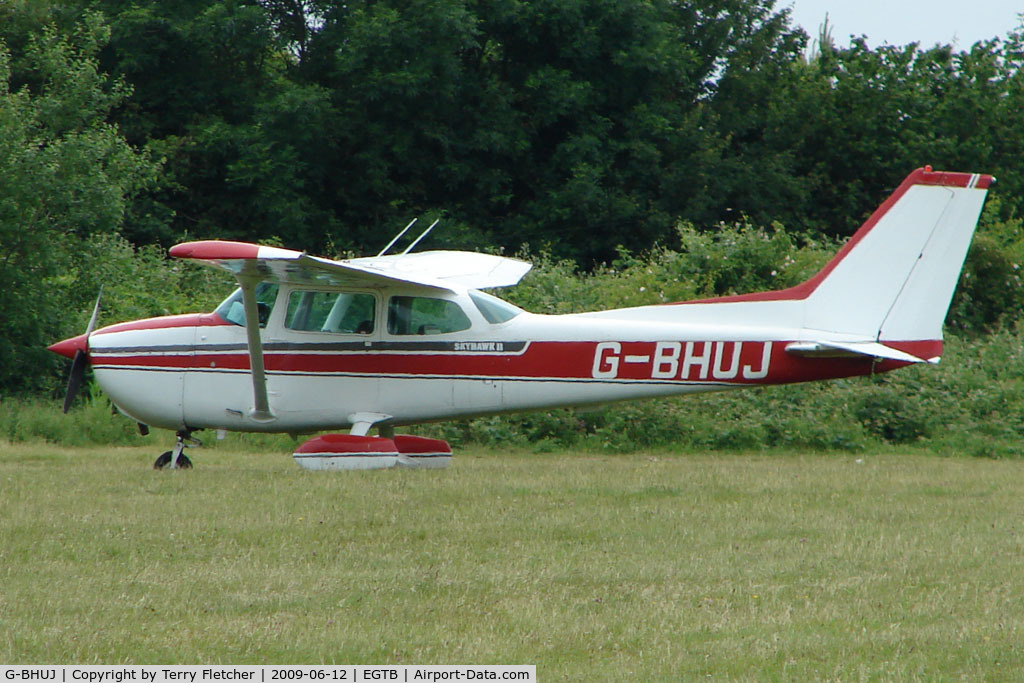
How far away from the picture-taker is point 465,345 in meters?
10.9

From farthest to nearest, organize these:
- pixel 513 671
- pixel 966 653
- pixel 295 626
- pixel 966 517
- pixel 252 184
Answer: pixel 252 184 → pixel 966 517 → pixel 295 626 → pixel 966 653 → pixel 513 671

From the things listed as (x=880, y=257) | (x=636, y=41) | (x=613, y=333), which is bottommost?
(x=613, y=333)

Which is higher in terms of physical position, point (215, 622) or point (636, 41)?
point (636, 41)

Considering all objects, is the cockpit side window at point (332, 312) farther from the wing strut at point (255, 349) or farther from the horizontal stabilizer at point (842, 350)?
the horizontal stabilizer at point (842, 350)

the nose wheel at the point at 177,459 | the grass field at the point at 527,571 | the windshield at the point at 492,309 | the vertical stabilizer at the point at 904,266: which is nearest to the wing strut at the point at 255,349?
the grass field at the point at 527,571

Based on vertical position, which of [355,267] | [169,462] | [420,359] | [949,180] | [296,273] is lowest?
[169,462]

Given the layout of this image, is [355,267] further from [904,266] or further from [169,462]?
[904,266]

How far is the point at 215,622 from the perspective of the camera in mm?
5480

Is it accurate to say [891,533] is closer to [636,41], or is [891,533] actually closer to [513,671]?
[513,671]

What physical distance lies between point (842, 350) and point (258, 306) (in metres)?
5.31

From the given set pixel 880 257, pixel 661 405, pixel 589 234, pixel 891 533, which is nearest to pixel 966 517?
pixel 891 533

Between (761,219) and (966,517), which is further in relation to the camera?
(761,219)

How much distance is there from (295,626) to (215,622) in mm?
378
